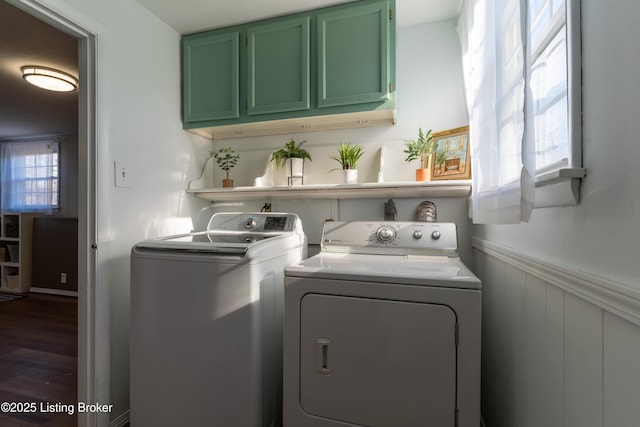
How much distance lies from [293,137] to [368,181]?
24.7 inches

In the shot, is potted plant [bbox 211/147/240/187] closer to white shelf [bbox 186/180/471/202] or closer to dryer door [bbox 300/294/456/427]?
white shelf [bbox 186/180/471/202]

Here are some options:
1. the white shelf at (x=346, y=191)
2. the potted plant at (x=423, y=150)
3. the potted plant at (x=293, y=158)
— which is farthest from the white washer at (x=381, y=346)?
the potted plant at (x=293, y=158)

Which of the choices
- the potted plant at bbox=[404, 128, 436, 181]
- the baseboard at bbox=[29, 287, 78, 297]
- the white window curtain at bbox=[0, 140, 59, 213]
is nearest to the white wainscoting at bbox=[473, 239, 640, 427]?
the potted plant at bbox=[404, 128, 436, 181]

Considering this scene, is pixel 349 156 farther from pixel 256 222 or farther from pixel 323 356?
pixel 323 356

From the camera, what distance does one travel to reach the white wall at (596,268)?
509mm

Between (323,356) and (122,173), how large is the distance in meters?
1.38

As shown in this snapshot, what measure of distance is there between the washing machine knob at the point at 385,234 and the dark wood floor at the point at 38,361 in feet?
6.32

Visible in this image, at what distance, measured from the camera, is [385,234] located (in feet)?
5.32

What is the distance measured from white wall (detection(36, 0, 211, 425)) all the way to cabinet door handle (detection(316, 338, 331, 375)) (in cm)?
113

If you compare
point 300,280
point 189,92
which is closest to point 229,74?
point 189,92

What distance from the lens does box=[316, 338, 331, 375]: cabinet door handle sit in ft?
3.71

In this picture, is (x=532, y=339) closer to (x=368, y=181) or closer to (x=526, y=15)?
(x=526, y=15)

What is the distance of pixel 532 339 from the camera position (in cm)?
91

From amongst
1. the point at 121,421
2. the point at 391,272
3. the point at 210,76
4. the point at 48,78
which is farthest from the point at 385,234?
the point at 48,78
